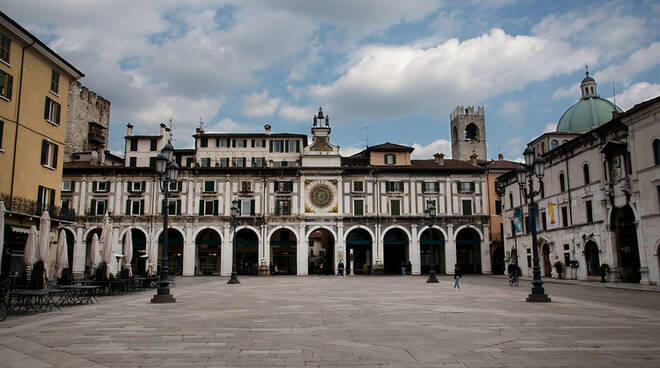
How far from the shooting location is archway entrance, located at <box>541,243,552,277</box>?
4522 centimetres

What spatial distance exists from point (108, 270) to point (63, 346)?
15.9 metres

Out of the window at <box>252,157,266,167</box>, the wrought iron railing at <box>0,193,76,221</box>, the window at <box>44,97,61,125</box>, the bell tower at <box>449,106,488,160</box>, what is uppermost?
the bell tower at <box>449,106,488,160</box>

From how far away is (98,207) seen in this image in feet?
181

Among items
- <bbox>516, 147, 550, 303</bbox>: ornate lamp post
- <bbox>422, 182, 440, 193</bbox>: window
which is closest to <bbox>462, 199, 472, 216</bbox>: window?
<bbox>422, 182, 440, 193</bbox>: window

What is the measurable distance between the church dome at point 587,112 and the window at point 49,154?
56052 mm

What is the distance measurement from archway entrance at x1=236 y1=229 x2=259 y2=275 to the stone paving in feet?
134

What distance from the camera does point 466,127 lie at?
10000cm

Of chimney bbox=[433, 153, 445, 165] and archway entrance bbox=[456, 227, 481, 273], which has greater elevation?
chimney bbox=[433, 153, 445, 165]

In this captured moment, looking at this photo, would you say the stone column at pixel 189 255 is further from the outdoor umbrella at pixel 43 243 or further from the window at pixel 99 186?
the outdoor umbrella at pixel 43 243

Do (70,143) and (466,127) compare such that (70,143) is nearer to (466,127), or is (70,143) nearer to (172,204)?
(172,204)

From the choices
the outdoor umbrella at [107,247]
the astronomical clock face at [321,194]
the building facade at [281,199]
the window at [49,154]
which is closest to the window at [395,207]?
the building facade at [281,199]

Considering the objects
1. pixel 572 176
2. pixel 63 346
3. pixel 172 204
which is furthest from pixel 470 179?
pixel 63 346

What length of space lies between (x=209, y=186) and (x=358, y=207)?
17.0 metres

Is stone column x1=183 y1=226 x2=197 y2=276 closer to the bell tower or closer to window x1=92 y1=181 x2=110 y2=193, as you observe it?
window x1=92 y1=181 x2=110 y2=193
